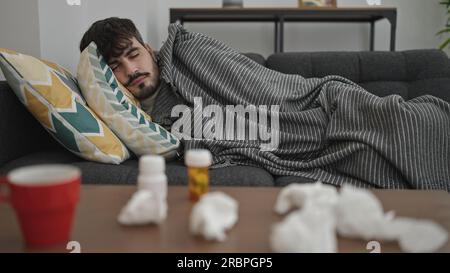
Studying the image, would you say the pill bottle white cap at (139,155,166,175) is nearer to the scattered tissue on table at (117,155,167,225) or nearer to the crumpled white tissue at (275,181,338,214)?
the scattered tissue on table at (117,155,167,225)

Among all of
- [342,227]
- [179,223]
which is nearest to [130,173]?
[179,223]

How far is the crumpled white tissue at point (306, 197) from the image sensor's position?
46 centimetres

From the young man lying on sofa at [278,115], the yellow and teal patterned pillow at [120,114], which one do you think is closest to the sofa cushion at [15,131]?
the yellow and teal patterned pillow at [120,114]

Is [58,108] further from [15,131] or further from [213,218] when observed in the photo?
[213,218]

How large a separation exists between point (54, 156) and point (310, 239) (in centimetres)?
94

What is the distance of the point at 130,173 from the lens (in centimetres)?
101

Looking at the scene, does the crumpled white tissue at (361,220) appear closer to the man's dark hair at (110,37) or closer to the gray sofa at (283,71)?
the gray sofa at (283,71)

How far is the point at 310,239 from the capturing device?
0.40m

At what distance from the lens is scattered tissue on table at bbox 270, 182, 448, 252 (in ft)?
1.32

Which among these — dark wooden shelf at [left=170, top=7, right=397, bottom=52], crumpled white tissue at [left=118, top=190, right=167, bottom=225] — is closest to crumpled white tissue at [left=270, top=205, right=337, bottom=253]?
Answer: crumpled white tissue at [left=118, top=190, right=167, bottom=225]

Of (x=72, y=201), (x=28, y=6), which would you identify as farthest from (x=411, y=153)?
(x=28, y=6)

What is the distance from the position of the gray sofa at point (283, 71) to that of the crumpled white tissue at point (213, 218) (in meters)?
0.47

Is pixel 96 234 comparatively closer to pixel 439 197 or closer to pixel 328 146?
pixel 439 197

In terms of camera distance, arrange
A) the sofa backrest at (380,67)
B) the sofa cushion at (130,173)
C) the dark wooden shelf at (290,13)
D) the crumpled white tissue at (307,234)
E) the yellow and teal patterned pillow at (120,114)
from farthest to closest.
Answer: the dark wooden shelf at (290,13) < the sofa backrest at (380,67) < the yellow and teal patterned pillow at (120,114) < the sofa cushion at (130,173) < the crumpled white tissue at (307,234)
